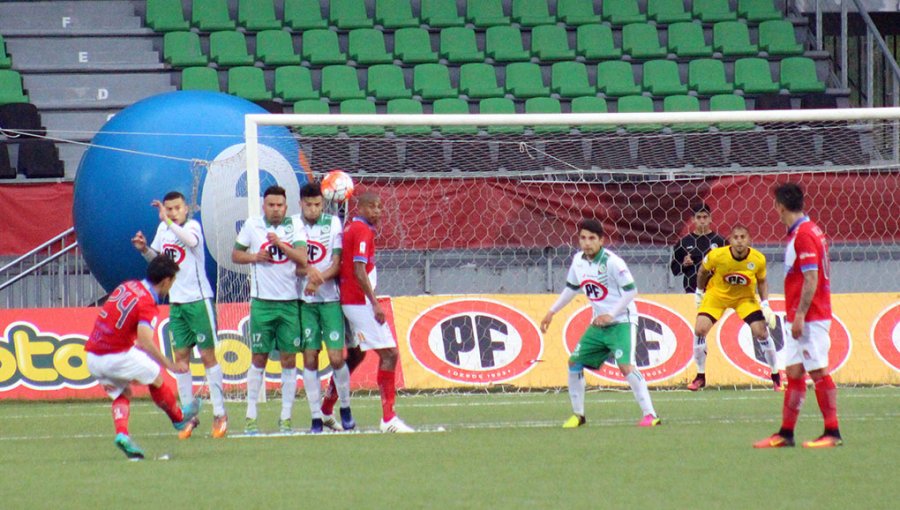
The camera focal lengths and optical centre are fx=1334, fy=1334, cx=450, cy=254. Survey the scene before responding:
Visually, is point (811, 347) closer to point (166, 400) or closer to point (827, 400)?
point (827, 400)

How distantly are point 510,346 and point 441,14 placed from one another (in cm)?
963

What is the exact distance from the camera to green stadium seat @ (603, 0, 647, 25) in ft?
75.2

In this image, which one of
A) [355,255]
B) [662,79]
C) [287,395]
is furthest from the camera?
[662,79]

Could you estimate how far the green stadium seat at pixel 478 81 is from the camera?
20875 mm

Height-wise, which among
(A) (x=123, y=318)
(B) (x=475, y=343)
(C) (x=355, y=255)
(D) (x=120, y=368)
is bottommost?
(B) (x=475, y=343)

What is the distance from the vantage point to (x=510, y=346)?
14.8 meters

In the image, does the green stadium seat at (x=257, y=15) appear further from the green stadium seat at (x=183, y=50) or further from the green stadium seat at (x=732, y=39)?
the green stadium seat at (x=732, y=39)

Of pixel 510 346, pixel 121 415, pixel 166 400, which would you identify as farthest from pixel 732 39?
pixel 121 415

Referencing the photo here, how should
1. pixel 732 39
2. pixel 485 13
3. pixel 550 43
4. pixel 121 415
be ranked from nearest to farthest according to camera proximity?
pixel 121 415 < pixel 550 43 < pixel 732 39 < pixel 485 13

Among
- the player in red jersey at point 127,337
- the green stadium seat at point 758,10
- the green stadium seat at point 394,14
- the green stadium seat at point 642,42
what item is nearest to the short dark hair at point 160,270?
the player in red jersey at point 127,337

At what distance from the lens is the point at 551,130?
728 inches

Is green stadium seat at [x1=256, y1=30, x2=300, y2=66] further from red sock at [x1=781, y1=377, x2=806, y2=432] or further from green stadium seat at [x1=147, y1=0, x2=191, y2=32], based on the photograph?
red sock at [x1=781, y1=377, x2=806, y2=432]

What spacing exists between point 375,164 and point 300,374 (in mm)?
4011

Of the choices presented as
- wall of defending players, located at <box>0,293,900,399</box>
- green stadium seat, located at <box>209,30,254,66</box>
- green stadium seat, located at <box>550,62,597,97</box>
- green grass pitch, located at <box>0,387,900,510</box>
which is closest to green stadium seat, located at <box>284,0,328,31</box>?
green stadium seat, located at <box>209,30,254,66</box>
